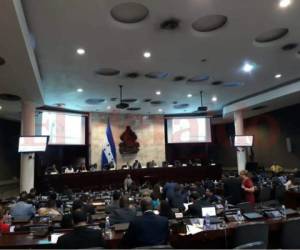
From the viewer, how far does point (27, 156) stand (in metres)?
9.55

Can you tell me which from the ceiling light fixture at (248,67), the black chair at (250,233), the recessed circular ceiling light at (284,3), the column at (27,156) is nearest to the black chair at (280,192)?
the ceiling light fixture at (248,67)

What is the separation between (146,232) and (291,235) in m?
1.92

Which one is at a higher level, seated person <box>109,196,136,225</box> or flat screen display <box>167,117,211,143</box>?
flat screen display <box>167,117,211,143</box>

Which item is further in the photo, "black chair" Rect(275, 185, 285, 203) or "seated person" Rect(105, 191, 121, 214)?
"black chair" Rect(275, 185, 285, 203)

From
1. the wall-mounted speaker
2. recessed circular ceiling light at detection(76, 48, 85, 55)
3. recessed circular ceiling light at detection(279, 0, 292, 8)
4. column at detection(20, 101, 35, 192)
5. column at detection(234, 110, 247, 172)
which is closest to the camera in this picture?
recessed circular ceiling light at detection(279, 0, 292, 8)

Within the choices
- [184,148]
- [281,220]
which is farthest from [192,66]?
[184,148]

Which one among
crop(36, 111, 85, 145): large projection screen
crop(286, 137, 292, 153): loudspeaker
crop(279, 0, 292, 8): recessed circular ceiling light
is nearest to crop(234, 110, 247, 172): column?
crop(286, 137, 292, 153): loudspeaker

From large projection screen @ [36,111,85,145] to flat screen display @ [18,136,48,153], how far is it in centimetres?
336

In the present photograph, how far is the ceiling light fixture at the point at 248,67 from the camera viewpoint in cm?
832

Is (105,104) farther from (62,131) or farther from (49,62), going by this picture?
(49,62)

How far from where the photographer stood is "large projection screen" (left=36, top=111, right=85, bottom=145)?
41.5 ft

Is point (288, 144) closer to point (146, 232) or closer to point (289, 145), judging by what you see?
point (289, 145)

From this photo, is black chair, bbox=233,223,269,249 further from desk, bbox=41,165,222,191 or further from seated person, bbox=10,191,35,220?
desk, bbox=41,165,222,191

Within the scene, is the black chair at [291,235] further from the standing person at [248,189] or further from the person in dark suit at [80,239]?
the standing person at [248,189]
